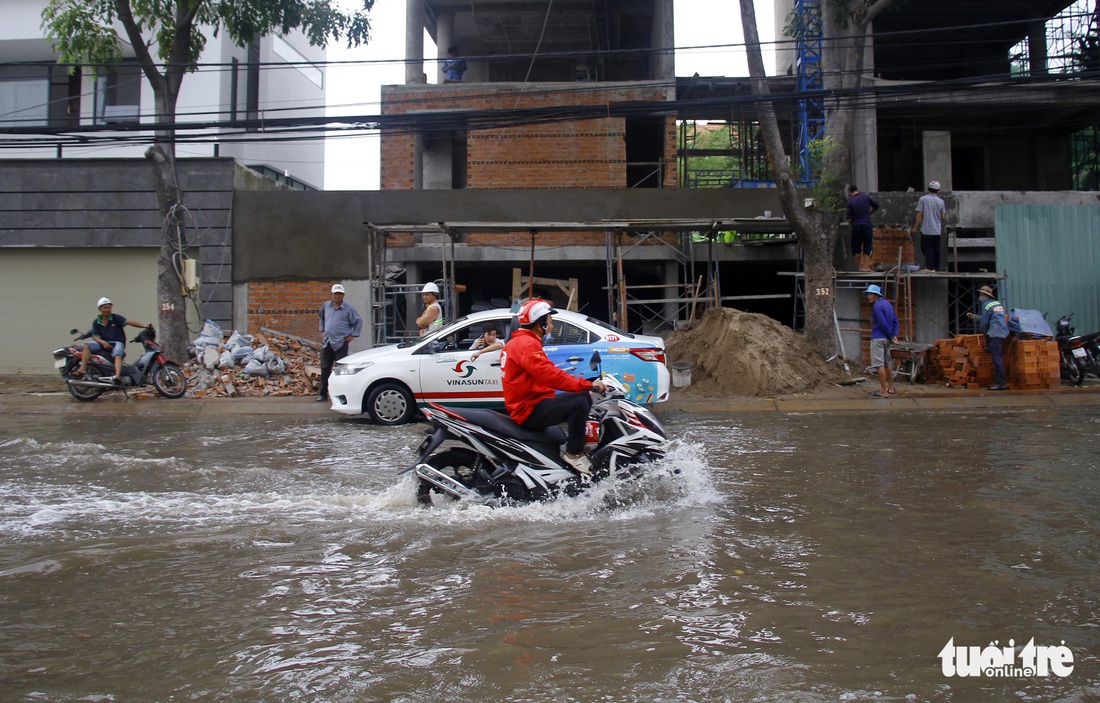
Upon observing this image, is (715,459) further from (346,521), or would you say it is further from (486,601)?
(486,601)

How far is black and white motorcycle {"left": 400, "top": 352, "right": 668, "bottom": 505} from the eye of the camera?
655cm

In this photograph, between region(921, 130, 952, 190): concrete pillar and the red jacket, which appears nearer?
the red jacket

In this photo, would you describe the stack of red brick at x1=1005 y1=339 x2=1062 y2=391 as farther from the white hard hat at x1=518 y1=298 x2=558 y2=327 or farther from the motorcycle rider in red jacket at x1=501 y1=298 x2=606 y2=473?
the white hard hat at x1=518 y1=298 x2=558 y2=327

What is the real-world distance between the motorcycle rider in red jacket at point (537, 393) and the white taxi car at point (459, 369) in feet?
16.7

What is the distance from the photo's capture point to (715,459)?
29.5 ft

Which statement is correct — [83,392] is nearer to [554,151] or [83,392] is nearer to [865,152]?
[554,151]

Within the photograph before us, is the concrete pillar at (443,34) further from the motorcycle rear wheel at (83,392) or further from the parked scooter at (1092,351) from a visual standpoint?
the parked scooter at (1092,351)

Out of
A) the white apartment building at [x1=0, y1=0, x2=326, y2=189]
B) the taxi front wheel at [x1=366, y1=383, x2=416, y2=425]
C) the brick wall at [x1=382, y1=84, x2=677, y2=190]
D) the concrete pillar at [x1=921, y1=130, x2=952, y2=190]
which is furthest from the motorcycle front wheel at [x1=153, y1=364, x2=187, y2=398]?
the concrete pillar at [x1=921, y1=130, x2=952, y2=190]

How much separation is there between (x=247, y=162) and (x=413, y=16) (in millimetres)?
6638

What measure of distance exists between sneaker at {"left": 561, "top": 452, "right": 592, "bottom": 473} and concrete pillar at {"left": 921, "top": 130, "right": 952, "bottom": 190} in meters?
15.5

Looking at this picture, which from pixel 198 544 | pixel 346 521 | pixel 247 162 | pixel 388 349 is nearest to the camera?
pixel 198 544

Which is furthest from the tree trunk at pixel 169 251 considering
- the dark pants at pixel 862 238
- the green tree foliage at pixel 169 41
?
the dark pants at pixel 862 238

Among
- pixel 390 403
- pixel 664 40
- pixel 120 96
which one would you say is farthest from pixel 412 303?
pixel 120 96

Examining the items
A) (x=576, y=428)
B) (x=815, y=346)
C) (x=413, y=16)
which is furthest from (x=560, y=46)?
(x=576, y=428)
